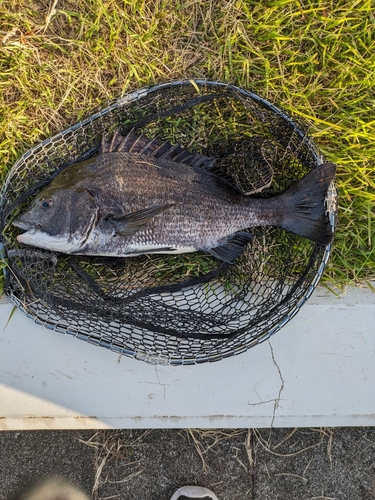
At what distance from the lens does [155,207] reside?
253 centimetres

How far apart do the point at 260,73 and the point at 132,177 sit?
1.24 m

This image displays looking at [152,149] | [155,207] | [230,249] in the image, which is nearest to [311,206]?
[230,249]

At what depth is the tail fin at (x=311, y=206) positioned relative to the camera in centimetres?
250

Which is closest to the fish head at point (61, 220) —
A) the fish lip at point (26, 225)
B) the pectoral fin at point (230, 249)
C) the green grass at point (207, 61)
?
the fish lip at point (26, 225)

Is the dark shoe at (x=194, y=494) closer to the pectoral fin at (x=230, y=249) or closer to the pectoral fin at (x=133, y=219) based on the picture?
the pectoral fin at (x=230, y=249)

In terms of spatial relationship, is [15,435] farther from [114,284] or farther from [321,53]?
[321,53]

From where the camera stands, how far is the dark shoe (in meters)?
3.10

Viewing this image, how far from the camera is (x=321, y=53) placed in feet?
9.56

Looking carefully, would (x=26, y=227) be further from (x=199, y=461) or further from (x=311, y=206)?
(x=199, y=461)

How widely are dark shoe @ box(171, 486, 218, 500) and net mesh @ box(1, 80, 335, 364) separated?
3.87ft

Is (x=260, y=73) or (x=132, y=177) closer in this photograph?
(x=132, y=177)

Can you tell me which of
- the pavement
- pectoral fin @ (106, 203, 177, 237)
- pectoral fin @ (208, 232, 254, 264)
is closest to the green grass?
pectoral fin @ (208, 232, 254, 264)

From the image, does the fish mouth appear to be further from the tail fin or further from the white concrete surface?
the tail fin

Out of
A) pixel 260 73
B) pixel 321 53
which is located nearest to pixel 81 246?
pixel 260 73
